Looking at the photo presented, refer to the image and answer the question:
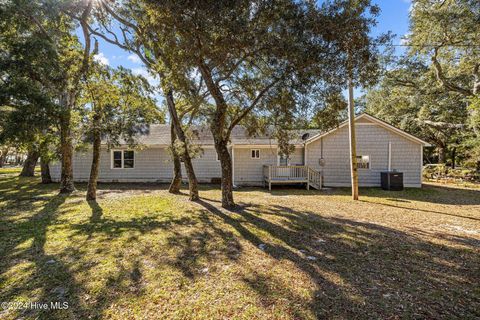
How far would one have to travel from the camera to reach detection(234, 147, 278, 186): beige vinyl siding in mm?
14969

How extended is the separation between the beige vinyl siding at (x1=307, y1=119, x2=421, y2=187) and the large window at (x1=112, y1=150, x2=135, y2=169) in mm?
11606

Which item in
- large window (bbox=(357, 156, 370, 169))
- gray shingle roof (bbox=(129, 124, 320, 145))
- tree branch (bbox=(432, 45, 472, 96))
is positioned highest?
tree branch (bbox=(432, 45, 472, 96))

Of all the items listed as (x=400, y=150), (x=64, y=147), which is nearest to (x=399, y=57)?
(x=400, y=150)

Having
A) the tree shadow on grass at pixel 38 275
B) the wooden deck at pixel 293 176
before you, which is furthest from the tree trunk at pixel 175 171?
the tree shadow on grass at pixel 38 275

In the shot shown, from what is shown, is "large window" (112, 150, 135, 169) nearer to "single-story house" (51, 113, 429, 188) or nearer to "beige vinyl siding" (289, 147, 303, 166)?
"single-story house" (51, 113, 429, 188)

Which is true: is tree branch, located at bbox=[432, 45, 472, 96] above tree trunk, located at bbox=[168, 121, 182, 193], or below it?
above

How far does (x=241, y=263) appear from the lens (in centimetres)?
421

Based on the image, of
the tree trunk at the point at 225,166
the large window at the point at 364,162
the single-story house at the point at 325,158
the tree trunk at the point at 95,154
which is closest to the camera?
the tree trunk at the point at 225,166

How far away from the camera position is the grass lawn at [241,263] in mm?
2982

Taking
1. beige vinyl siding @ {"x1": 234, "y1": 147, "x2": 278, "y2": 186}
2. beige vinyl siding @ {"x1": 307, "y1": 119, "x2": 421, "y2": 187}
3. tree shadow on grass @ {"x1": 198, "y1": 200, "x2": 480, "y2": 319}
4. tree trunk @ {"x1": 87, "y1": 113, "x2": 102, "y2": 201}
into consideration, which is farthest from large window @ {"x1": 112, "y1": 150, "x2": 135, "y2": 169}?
tree shadow on grass @ {"x1": 198, "y1": 200, "x2": 480, "y2": 319}

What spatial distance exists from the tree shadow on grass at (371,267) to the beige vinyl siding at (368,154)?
25.8ft

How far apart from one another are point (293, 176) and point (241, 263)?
1002cm

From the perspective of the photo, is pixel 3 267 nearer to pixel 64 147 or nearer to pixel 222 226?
pixel 222 226

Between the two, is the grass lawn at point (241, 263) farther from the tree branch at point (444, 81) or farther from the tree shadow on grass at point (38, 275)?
the tree branch at point (444, 81)
